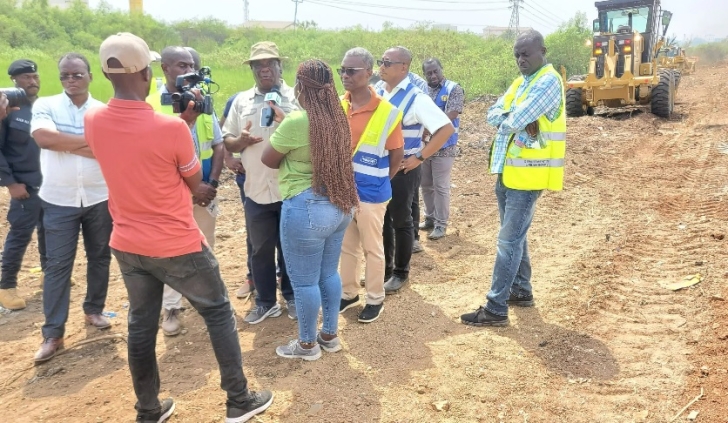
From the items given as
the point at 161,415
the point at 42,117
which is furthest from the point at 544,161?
the point at 42,117

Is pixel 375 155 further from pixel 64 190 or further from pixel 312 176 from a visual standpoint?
pixel 64 190

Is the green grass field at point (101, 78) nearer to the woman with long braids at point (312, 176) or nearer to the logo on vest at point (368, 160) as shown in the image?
the logo on vest at point (368, 160)

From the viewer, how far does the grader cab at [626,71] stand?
→ 13695mm

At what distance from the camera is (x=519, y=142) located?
3.75m

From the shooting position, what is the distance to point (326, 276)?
11.3 feet

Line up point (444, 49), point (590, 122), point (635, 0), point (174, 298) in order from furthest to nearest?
1. point (444, 49)
2. point (635, 0)
3. point (590, 122)
4. point (174, 298)

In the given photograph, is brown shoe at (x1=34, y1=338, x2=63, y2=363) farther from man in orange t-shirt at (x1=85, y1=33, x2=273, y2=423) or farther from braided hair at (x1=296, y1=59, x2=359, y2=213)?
braided hair at (x1=296, y1=59, x2=359, y2=213)

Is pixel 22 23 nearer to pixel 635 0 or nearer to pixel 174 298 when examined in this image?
pixel 635 0

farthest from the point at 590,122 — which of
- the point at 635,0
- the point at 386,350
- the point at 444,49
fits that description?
the point at 444,49

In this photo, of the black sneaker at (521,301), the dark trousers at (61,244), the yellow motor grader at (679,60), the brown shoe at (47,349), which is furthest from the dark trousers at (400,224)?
the yellow motor grader at (679,60)

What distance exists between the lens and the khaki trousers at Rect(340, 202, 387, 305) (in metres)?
3.89

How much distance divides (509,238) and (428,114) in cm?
102

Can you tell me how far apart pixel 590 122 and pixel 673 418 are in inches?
430

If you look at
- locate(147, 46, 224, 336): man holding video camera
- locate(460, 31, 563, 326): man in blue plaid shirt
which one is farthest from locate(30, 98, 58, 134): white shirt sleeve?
locate(460, 31, 563, 326): man in blue plaid shirt
